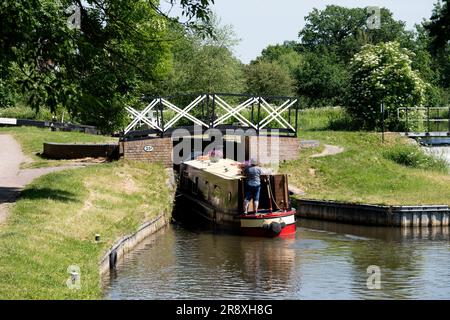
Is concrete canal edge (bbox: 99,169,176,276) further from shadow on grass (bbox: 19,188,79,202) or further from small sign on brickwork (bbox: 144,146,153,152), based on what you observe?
shadow on grass (bbox: 19,188,79,202)

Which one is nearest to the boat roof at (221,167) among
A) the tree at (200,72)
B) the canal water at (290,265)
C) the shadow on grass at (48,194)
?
the canal water at (290,265)

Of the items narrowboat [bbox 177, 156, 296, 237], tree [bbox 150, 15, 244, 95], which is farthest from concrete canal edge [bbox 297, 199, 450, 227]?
tree [bbox 150, 15, 244, 95]

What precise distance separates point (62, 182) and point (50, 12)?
8681mm

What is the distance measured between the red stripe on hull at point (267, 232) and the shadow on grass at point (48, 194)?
5.54 meters

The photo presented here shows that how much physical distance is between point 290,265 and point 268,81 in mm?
59602

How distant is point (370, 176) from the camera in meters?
34.9

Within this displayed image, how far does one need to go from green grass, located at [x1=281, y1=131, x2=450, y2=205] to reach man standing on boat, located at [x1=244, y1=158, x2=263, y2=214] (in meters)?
4.98

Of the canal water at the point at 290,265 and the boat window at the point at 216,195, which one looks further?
the boat window at the point at 216,195

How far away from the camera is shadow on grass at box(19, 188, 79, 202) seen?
83.8 ft

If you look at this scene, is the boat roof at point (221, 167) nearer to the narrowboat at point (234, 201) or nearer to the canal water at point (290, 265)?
the narrowboat at point (234, 201)

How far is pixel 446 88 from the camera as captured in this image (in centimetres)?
8125

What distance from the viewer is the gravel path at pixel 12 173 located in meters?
25.4
